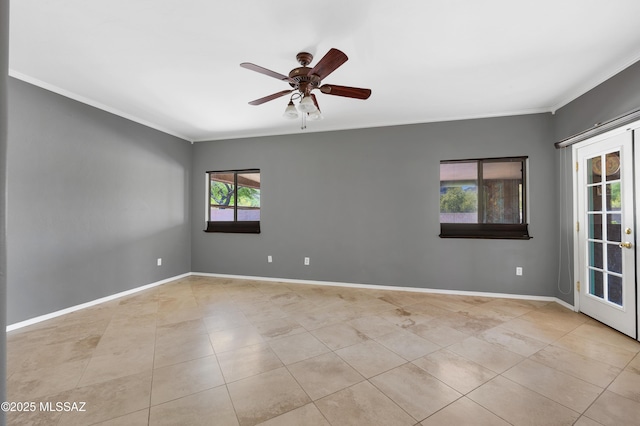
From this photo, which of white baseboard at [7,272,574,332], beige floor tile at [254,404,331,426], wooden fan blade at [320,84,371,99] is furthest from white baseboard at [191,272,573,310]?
wooden fan blade at [320,84,371,99]

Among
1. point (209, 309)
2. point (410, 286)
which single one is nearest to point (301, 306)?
point (209, 309)

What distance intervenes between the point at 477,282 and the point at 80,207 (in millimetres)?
5468

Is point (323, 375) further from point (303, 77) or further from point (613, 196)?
point (613, 196)

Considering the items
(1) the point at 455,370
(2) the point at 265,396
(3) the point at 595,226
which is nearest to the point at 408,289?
(1) the point at 455,370

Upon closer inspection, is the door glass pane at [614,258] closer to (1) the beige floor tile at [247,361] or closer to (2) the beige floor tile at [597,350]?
(2) the beige floor tile at [597,350]

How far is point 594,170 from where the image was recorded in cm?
302

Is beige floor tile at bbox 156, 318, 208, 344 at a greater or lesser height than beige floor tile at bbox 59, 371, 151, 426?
greater

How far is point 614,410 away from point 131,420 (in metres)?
2.93

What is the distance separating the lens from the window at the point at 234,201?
497 centimetres

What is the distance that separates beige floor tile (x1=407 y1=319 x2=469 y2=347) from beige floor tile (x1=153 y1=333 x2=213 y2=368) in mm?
2020

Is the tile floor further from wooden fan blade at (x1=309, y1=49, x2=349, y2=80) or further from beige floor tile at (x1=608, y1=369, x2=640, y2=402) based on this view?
wooden fan blade at (x1=309, y1=49, x2=349, y2=80)

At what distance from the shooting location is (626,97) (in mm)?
A: 2586

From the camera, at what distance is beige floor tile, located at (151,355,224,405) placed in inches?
70.2

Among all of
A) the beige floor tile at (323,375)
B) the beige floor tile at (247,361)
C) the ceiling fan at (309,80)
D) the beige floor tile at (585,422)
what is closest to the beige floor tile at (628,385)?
the beige floor tile at (585,422)
